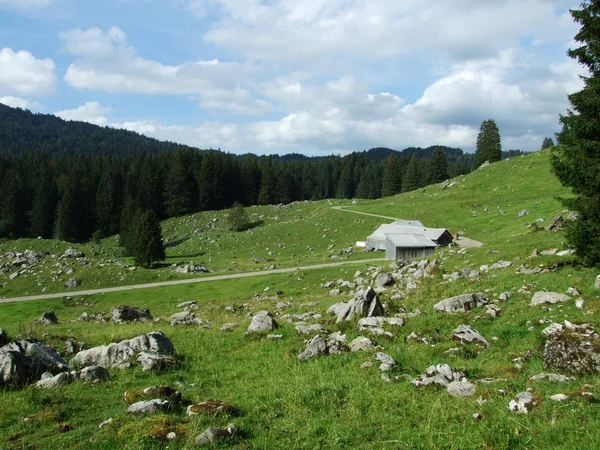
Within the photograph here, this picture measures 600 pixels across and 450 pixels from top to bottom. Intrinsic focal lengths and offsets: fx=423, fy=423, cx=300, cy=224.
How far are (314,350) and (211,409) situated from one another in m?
5.95

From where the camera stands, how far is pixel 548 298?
18.3 meters

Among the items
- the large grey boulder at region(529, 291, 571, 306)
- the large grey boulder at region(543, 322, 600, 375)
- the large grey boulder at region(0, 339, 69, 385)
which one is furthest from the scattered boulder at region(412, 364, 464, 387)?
the large grey boulder at region(0, 339, 69, 385)

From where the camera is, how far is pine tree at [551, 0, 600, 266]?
2050 cm

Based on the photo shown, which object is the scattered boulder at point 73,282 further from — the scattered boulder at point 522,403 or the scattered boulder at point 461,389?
the scattered boulder at point 522,403

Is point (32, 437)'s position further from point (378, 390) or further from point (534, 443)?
point (534, 443)

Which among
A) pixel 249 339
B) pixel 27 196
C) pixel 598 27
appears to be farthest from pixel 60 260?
pixel 27 196

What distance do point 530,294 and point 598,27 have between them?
13174 millimetres

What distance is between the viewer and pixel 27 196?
145750 mm

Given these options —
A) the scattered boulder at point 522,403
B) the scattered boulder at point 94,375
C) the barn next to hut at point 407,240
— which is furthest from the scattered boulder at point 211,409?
the barn next to hut at point 407,240

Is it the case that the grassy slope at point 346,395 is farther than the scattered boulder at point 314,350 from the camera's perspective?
No

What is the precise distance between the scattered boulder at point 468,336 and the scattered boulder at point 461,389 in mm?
4857

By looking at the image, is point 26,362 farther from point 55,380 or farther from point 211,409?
point 211,409

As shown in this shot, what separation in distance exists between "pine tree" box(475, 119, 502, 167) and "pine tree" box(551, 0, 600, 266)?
363 ft

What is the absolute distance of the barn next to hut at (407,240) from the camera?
195 ft
